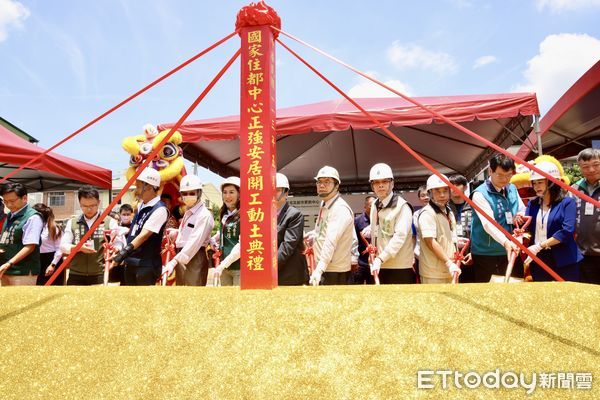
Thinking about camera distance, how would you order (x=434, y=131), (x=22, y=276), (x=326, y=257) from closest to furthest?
(x=326, y=257), (x=22, y=276), (x=434, y=131)

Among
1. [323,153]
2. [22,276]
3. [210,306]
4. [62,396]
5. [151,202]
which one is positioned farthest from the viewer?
[323,153]

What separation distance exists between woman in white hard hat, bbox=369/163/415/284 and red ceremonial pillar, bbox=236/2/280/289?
52.6 inches

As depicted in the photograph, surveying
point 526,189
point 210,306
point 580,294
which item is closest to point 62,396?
point 210,306

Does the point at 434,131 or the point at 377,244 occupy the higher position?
the point at 434,131

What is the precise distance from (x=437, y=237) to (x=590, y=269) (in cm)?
88

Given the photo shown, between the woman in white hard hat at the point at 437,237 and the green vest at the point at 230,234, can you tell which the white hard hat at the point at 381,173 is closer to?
the woman in white hard hat at the point at 437,237

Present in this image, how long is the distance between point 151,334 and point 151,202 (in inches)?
68.1

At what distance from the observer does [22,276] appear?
3062mm

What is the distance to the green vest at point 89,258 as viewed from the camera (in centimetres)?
283

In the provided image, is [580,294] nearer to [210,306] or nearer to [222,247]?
[210,306]

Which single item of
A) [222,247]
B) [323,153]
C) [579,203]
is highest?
[323,153]

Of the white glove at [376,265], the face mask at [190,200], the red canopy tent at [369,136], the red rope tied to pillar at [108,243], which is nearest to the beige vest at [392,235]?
the white glove at [376,265]

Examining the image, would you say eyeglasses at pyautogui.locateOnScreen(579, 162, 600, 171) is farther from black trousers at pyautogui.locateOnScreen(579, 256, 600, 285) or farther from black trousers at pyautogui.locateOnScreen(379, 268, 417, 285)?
black trousers at pyautogui.locateOnScreen(379, 268, 417, 285)

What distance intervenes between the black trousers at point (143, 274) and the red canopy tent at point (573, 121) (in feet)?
15.8
